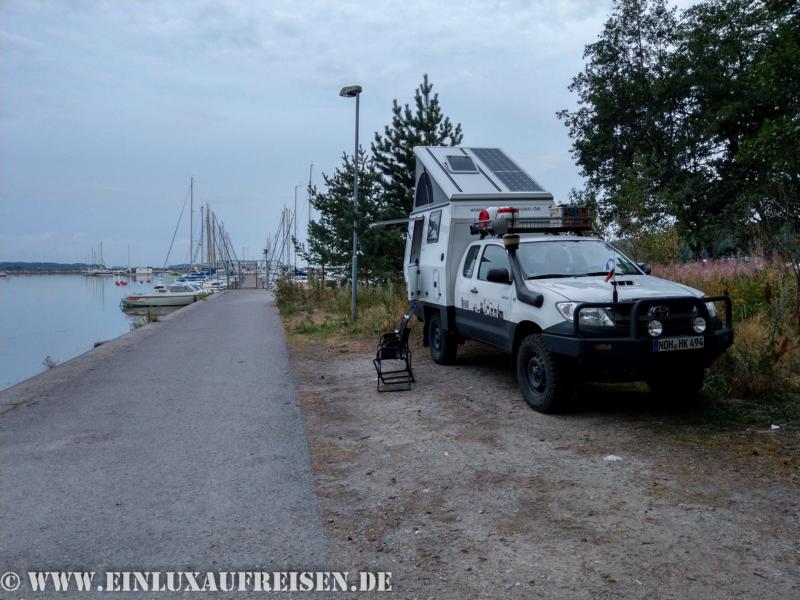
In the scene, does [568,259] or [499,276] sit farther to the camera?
[568,259]

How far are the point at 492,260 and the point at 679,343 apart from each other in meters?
3.00

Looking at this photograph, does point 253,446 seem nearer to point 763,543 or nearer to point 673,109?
point 763,543

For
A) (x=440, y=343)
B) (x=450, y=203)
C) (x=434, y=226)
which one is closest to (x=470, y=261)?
(x=450, y=203)

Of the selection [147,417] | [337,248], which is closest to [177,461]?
[147,417]

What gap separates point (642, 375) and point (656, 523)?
2.62 m

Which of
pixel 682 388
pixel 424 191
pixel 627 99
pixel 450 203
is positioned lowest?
pixel 682 388

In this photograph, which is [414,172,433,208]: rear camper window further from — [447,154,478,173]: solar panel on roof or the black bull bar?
the black bull bar

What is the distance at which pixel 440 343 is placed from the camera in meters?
10.8

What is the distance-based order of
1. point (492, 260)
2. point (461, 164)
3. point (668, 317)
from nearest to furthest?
point (668, 317), point (492, 260), point (461, 164)

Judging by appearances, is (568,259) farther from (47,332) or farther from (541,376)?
(47,332)

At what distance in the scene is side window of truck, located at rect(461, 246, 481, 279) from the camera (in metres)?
9.52

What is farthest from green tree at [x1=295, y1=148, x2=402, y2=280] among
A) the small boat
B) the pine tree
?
the small boat

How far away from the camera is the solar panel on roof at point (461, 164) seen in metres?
11.3

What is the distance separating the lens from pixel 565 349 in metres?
6.73
